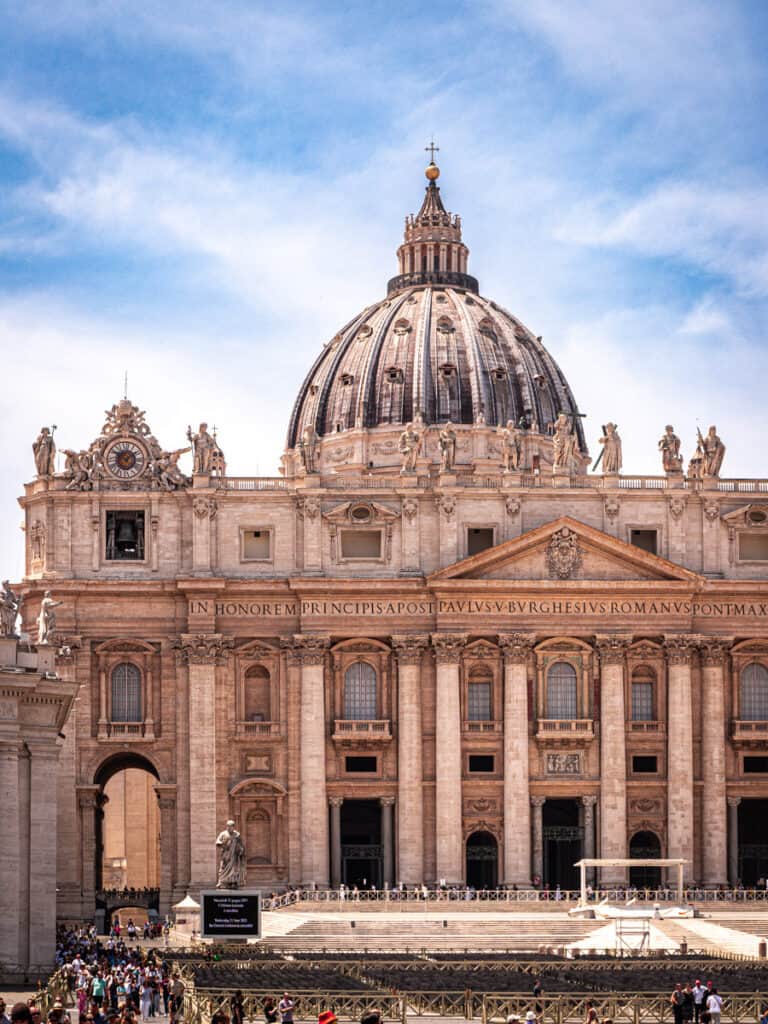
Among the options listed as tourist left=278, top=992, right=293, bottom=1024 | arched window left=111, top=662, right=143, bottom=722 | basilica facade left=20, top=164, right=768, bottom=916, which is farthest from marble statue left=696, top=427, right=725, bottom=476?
tourist left=278, top=992, right=293, bottom=1024

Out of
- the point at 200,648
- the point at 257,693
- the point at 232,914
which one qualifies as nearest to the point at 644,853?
the point at 257,693

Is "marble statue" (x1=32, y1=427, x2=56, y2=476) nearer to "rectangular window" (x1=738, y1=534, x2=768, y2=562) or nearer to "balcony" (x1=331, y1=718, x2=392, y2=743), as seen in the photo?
"balcony" (x1=331, y1=718, x2=392, y2=743)

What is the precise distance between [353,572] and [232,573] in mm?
5028

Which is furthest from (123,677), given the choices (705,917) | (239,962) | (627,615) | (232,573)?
(239,962)

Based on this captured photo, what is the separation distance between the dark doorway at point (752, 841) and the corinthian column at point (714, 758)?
235 cm

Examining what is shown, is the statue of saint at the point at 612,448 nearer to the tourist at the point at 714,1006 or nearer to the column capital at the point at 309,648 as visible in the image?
the column capital at the point at 309,648

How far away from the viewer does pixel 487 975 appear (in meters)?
58.9

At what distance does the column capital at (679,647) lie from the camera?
324ft

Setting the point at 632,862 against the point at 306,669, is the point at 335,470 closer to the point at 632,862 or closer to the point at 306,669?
the point at 306,669

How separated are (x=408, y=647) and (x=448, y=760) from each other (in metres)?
4.91

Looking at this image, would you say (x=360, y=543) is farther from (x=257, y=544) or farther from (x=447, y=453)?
(x=447, y=453)

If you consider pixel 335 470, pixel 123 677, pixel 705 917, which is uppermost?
pixel 335 470

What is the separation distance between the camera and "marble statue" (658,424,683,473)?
331 ft

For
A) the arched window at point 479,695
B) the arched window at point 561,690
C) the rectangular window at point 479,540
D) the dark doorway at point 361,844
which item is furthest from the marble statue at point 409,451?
the dark doorway at point 361,844
